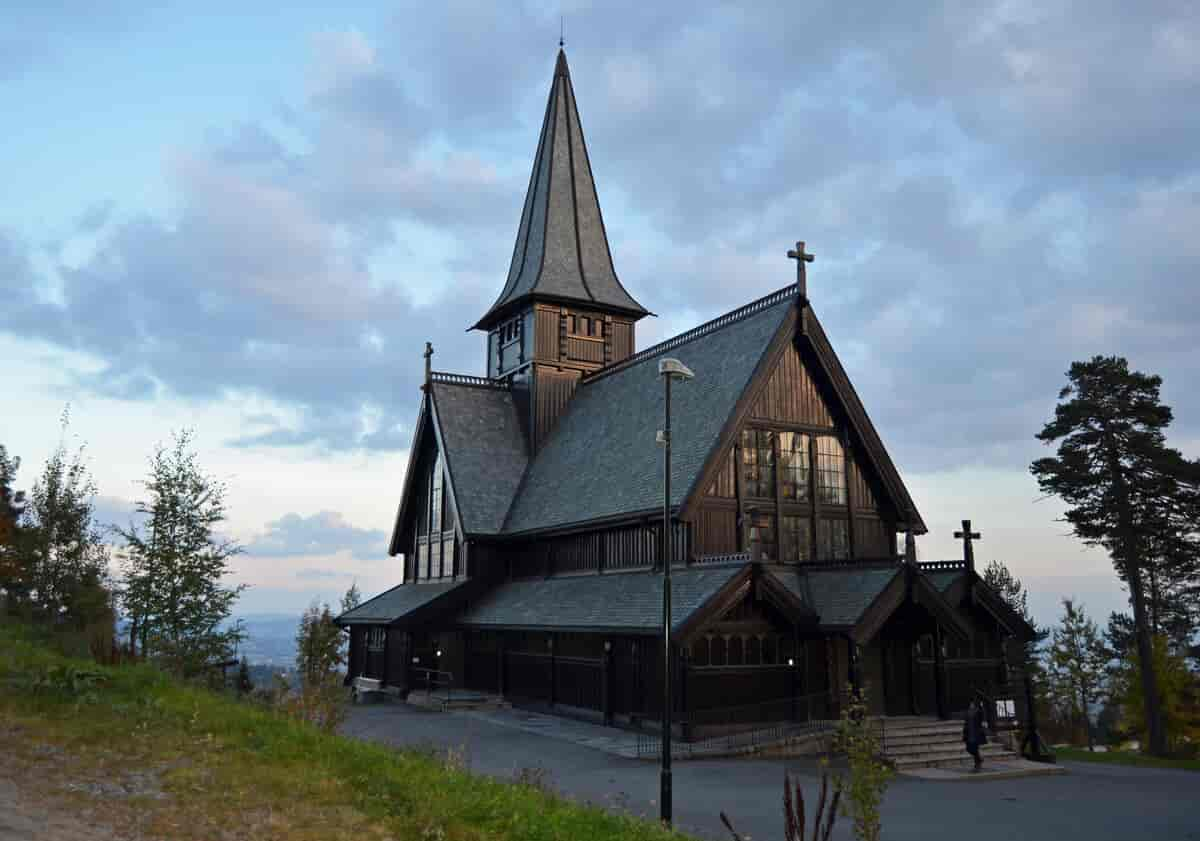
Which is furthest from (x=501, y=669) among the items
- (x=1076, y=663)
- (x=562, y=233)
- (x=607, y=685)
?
(x=1076, y=663)

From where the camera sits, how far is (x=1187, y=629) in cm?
4472

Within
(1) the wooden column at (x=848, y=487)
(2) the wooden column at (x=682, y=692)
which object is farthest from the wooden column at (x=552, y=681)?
(1) the wooden column at (x=848, y=487)

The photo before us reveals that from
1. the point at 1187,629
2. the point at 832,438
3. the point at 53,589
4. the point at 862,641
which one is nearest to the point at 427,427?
A: the point at 53,589

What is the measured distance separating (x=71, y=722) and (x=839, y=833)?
11670mm

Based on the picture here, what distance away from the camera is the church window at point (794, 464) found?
28.4 metres

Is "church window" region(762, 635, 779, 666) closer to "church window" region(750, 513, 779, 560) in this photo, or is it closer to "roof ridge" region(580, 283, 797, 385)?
"church window" region(750, 513, 779, 560)

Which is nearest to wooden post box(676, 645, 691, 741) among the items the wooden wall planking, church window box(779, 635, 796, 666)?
church window box(779, 635, 796, 666)

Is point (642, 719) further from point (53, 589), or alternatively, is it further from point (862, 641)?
point (53, 589)

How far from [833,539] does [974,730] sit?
8.57 meters

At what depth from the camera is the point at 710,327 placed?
32688 millimetres

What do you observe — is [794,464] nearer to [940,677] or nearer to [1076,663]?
[940,677]

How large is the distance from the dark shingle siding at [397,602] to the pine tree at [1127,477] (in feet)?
84.9

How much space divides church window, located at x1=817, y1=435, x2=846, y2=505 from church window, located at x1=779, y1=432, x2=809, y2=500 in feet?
1.72

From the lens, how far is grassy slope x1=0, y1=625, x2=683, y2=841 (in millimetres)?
9539
